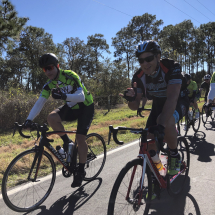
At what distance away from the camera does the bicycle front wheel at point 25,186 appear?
8.58ft

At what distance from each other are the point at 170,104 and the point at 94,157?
2.15 metres

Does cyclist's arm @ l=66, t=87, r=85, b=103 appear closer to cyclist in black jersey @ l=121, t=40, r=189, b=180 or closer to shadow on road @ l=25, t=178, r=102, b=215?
cyclist in black jersey @ l=121, t=40, r=189, b=180

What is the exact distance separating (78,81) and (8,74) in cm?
3167

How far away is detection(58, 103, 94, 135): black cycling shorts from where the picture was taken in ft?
10.8

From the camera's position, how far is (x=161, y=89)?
2.76m

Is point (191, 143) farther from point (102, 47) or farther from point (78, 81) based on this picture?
point (102, 47)

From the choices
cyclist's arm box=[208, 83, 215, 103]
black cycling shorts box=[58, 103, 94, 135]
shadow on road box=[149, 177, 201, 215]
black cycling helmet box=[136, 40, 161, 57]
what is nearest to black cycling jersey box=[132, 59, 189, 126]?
black cycling helmet box=[136, 40, 161, 57]

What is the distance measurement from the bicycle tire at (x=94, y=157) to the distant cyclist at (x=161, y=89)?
55.3 inches

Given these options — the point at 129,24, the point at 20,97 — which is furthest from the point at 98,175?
the point at 129,24

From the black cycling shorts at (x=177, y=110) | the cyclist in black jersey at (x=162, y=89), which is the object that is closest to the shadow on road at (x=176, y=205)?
the cyclist in black jersey at (x=162, y=89)

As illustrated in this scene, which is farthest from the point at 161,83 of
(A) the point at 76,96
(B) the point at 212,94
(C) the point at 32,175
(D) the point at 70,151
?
(C) the point at 32,175

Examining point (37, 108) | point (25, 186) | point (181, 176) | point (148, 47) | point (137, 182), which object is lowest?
point (25, 186)

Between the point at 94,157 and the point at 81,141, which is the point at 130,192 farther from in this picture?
the point at 94,157

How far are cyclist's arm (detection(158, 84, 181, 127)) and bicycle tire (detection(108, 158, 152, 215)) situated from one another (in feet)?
1.77
